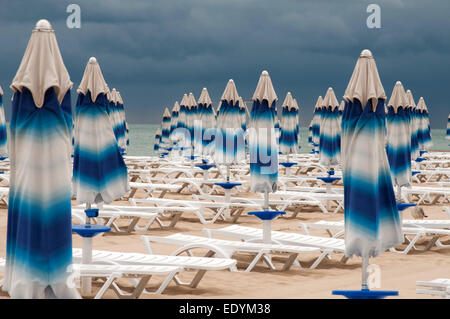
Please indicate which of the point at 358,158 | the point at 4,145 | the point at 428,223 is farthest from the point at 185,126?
the point at 358,158

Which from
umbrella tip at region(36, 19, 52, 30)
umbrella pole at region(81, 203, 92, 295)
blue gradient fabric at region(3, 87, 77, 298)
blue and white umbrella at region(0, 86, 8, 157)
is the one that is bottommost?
umbrella pole at region(81, 203, 92, 295)

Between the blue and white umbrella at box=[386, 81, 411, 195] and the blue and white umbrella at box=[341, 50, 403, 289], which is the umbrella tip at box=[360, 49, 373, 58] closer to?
the blue and white umbrella at box=[341, 50, 403, 289]

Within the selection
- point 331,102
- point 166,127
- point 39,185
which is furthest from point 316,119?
point 39,185

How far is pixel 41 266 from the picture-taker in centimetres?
394

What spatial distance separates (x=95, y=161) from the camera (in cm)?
604

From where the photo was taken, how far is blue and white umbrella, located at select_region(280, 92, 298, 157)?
49.5ft

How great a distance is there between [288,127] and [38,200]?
12482 mm

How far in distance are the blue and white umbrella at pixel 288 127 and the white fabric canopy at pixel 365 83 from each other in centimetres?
976

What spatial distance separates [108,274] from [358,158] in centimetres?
207

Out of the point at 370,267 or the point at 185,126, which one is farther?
the point at 185,126

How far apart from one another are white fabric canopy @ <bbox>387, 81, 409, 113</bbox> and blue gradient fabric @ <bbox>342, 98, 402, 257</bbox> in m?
3.83

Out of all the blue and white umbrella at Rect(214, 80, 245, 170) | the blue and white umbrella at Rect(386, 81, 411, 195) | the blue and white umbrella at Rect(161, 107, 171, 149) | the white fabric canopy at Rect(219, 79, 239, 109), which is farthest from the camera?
the blue and white umbrella at Rect(161, 107, 171, 149)

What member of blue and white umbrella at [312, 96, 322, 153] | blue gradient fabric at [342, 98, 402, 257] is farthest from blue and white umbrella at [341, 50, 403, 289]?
blue and white umbrella at [312, 96, 322, 153]

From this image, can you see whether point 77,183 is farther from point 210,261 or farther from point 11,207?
point 11,207
